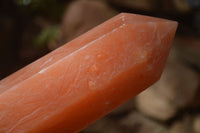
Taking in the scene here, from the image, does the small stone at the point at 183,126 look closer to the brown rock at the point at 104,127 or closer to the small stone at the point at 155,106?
the small stone at the point at 155,106

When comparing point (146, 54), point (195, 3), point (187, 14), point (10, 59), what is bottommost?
point (10, 59)

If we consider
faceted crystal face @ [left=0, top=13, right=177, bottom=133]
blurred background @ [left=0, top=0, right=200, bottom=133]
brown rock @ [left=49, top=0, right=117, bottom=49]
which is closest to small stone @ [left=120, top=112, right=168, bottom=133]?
blurred background @ [left=0, top=0, right=200, bottom=133]

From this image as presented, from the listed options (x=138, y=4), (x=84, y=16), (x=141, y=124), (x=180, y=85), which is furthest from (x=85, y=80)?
(x=84, y=16)

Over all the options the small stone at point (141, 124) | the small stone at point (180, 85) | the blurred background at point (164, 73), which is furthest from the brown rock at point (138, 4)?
the small stone at point (141, 124)

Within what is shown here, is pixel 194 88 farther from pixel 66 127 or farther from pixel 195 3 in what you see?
pixel 66 127

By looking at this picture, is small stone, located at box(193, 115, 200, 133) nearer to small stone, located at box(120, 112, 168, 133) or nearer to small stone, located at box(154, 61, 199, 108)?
small stone, located at box(154, 61, 199, 108)

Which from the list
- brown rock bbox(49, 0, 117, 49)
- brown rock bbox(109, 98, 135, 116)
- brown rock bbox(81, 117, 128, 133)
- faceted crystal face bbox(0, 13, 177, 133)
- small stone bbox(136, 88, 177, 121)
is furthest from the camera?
brown rock bbox(49, 0, 117, 49)

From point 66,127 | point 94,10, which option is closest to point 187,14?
point 94,10

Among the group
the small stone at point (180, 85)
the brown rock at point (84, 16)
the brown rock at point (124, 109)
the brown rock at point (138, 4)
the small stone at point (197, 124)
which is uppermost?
the brown rock at point (138, 4)
